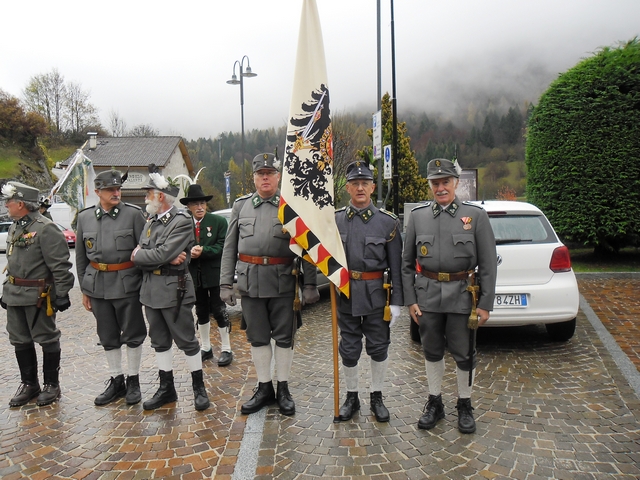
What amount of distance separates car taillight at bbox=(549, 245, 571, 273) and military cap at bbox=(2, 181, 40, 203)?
5.42 metres

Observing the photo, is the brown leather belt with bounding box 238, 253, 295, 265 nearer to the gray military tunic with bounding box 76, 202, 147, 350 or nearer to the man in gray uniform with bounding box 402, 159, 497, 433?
the man in gray uniform with bounding box 402, 159, 497, 433

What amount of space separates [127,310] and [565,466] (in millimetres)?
3744

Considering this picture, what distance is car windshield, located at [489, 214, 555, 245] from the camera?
5633mm

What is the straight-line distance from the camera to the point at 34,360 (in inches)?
187

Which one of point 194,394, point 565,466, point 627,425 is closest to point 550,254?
point 627,425

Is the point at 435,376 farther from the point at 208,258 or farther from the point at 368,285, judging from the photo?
the point at 208,258

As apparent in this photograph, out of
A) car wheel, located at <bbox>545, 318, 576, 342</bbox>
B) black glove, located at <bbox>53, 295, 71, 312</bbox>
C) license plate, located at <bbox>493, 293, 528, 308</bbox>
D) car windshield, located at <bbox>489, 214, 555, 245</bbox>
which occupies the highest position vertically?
car windshield, located at <bbox>489, 214, 555, 245</bbox>

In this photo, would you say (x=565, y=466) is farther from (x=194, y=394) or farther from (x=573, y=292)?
(x=194, y=394)

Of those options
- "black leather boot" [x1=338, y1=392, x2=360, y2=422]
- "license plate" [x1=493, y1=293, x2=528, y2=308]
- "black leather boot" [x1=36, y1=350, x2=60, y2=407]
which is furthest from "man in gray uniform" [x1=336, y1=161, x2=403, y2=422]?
"black leather boot" [x1=36, y1=350, x2=60, y2=407]

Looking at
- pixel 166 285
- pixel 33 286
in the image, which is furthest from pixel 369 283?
pixel 33 286

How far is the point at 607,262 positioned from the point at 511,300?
8.23 metres

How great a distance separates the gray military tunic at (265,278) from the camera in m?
4.21

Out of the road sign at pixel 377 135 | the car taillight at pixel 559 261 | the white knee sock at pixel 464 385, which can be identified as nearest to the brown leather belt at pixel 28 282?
the white knee sock at pixel 464 385

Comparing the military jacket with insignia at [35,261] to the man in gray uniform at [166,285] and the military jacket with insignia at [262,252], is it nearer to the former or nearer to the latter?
the man in gray uniform at [166,285]
